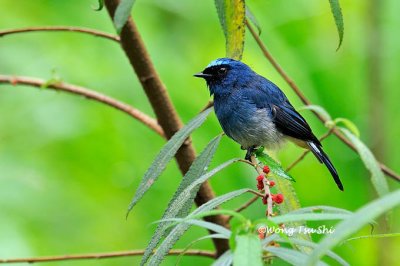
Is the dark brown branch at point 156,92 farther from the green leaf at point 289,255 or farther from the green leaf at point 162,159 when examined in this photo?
the green leaf at point 289,255

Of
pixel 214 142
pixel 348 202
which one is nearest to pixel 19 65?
pixel 348 202

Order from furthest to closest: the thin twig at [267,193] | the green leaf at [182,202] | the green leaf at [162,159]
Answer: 1. the green leaf at [162,159]
2. the green leaf at [182,202]
3. the thin twig at [267,193]

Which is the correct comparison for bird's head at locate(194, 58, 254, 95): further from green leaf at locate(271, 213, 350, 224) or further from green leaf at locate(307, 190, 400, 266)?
green leaf at locate(307, 190, 400, 266)

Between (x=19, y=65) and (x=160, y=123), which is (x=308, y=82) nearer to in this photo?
(x=160, y=123)

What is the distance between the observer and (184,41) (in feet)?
13.7

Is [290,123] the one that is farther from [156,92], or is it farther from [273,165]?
[273,165]

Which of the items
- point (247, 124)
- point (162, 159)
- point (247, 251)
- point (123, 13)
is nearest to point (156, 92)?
point (247, 124)

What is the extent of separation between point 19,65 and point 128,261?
4.10 ft

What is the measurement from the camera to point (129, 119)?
423 cm

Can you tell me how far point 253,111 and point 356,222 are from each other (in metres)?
2.00

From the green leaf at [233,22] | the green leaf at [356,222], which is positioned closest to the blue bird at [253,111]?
the green leaf at [233,22]

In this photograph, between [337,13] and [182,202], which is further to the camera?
[337,13]

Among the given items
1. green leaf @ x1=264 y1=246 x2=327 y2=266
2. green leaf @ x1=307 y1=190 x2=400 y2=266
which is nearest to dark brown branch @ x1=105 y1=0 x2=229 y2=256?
green leaf @ x1=264 y1=246 x2=327 y2=266

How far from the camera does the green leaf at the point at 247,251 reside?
3.77 feet
